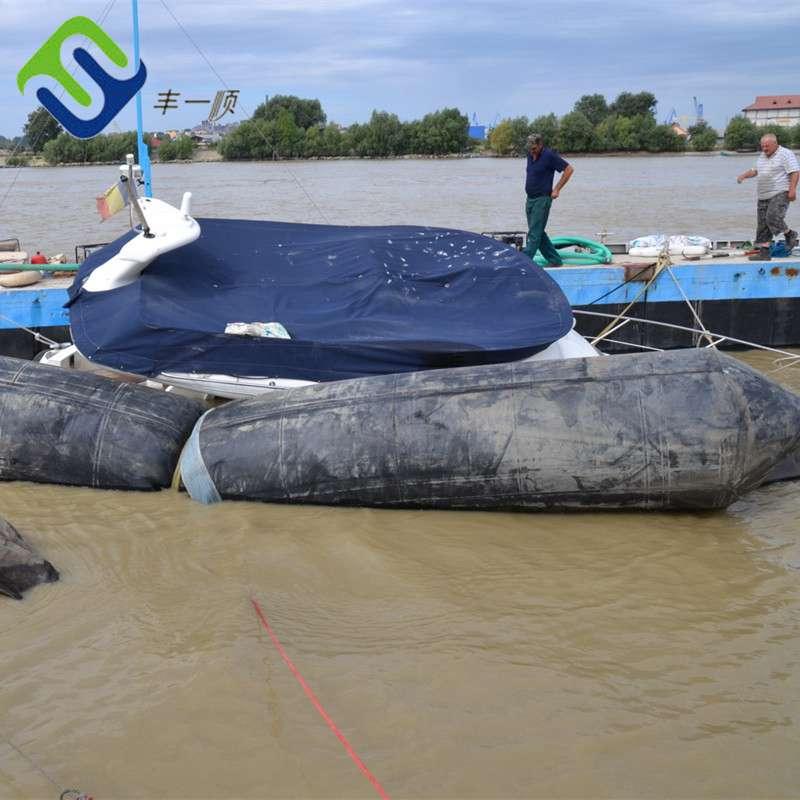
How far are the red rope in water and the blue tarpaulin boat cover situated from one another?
2503mm

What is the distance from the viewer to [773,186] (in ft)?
36.6

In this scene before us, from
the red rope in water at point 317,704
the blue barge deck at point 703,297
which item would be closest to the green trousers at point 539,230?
the blue barge deck at point 703,297

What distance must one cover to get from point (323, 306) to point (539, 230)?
4.06 meters

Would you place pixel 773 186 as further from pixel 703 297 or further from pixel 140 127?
pixel 140 127

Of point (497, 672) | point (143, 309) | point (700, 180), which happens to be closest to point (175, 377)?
point (143, 309)

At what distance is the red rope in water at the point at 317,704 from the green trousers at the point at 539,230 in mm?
6661

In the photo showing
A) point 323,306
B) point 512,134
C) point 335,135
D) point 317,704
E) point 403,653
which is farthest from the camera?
point 512,134

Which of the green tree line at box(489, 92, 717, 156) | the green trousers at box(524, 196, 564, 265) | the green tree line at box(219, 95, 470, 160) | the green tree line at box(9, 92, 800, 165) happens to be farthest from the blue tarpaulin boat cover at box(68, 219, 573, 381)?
the green tree line at box(489, 92, 717, 156)

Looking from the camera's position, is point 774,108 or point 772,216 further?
point 774,108

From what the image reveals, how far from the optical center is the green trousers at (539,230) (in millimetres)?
10523

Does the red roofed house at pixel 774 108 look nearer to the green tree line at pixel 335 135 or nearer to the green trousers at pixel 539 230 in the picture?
the green tree line at pixel 335 135

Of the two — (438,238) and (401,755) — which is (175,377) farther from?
(401,755)

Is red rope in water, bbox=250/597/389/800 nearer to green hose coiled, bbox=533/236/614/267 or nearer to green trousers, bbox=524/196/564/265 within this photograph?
green trousers, bbox=524/196/564/265

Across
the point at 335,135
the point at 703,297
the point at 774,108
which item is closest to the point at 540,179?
the point at 703,297
